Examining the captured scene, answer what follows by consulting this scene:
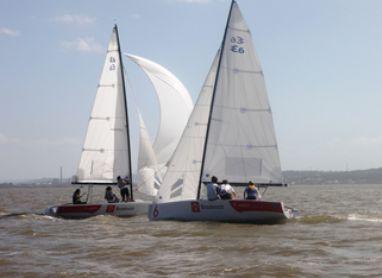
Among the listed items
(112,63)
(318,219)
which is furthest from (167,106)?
(318,219)

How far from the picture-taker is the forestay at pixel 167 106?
1094 inches

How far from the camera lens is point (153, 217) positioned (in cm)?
2138

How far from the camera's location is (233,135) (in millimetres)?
21469

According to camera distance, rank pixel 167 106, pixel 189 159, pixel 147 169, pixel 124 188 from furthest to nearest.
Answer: pixel 167 106 < pixel 147 169 < pixel 124 188 < pixel 189 159

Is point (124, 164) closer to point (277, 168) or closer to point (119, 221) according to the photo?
point (119, 221)

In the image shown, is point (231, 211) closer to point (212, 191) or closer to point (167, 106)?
point (212, 191)

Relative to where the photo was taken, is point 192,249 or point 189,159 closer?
point 192,249

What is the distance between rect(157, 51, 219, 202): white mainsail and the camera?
21.5 m

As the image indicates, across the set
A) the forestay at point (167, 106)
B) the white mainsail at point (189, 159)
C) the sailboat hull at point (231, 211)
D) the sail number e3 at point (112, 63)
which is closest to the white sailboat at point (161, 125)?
the forestay at point (167, 106)

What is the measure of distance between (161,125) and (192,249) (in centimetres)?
1417

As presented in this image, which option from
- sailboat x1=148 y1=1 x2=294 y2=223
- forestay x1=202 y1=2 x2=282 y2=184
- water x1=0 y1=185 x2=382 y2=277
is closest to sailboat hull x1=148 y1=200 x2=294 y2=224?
water x1=0 y1=185 x2=382 y2=277

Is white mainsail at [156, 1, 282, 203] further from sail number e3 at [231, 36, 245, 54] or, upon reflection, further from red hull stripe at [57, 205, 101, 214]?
red hull stripe at [57, 205, 101, 214]

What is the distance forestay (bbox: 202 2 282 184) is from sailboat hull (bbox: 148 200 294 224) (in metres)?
1.70

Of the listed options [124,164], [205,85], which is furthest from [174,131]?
[205,85]
